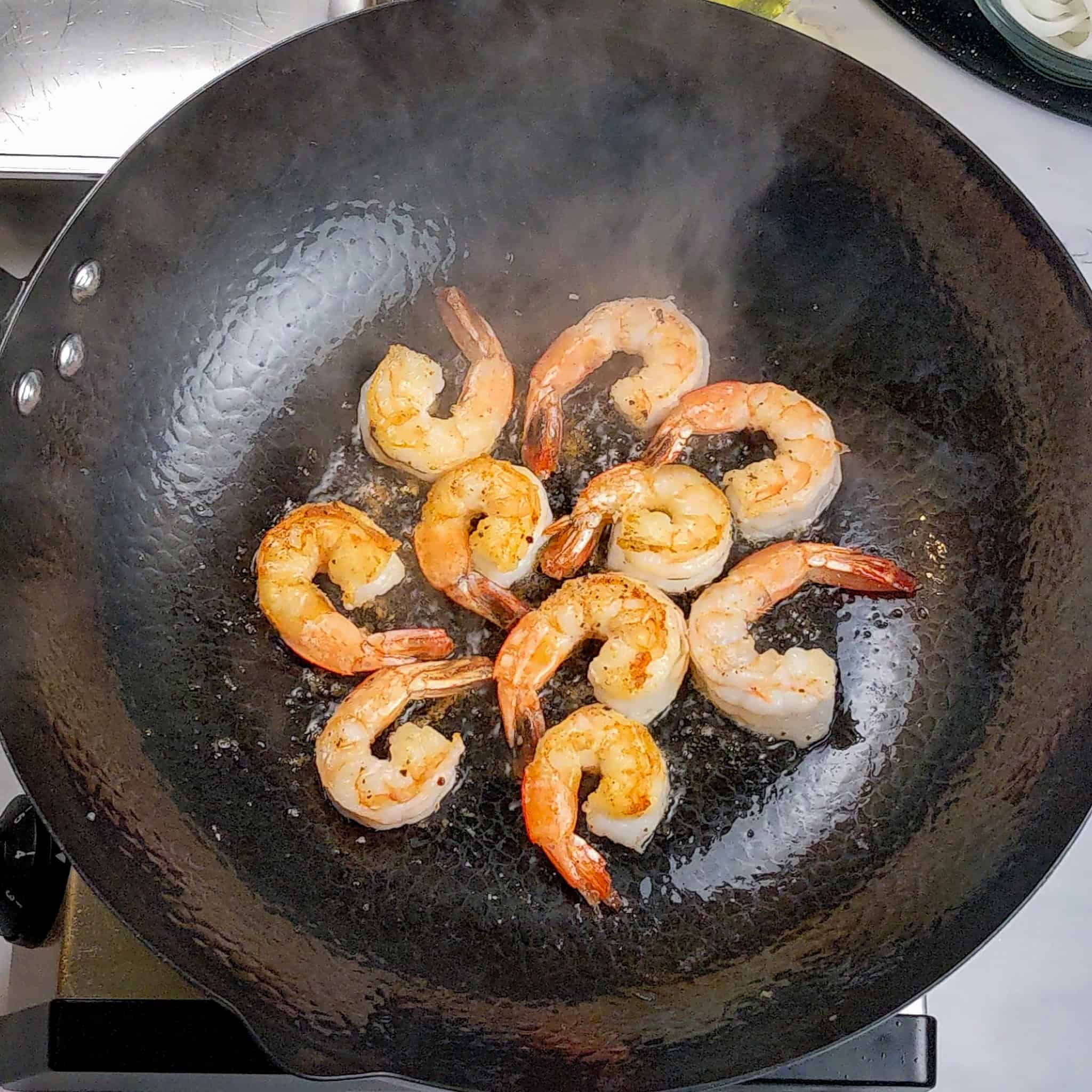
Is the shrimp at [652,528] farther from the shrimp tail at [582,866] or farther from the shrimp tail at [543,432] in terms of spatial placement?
the shrimp tail at [582,866]

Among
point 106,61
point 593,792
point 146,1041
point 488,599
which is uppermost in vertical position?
point 106,61

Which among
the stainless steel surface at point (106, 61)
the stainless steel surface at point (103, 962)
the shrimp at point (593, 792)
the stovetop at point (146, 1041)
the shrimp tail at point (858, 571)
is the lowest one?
the stovetop at point (146, 1041)

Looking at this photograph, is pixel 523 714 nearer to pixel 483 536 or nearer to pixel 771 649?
pixel 483 536

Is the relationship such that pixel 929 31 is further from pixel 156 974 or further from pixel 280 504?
pixel 156 974

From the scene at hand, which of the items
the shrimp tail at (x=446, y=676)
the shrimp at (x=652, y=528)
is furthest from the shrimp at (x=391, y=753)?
the shrimp at (x=652, y=528)

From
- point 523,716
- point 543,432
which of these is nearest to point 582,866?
point 523,716

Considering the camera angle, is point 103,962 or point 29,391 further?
point 29,391
